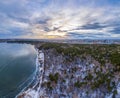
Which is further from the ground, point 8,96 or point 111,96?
point 111,96

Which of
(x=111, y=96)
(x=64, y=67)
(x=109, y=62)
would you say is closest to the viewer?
(x=111, y=96)

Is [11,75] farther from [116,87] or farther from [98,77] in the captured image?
[116,87]

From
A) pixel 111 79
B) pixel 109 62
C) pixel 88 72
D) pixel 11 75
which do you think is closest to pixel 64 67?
pixel 88 72

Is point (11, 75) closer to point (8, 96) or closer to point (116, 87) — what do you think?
point (8, 96)

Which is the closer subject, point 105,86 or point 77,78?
point 105,86

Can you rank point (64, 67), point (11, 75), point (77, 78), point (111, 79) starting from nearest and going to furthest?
point (111, 79) → point (77, 78) → point (64, 67) → point (11, 75)

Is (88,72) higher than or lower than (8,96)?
higher

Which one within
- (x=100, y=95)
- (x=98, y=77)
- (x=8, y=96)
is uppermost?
(x=98, y=77)

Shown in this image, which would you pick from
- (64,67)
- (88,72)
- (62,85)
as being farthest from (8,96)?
(88,72)

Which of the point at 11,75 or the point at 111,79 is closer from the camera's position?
the point at 111,79
